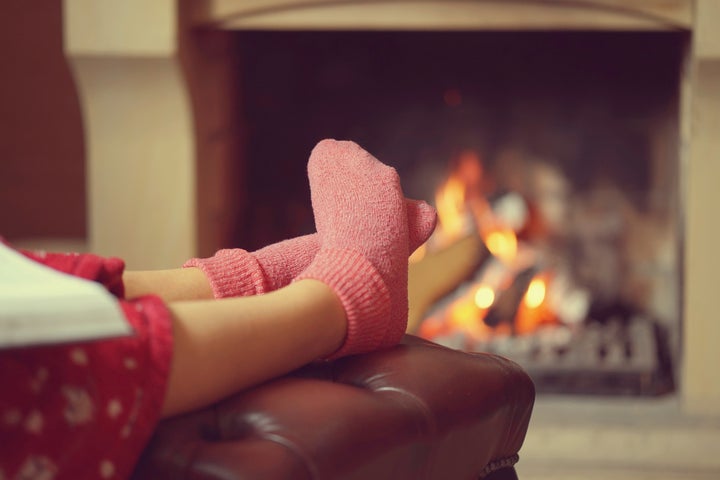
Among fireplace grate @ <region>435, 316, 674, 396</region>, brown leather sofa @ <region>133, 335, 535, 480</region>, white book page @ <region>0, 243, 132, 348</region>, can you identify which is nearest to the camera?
white book page @ <region>0, 243, 132, 348</region>

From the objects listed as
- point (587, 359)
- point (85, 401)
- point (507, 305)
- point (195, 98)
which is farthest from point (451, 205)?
point (85, 401)

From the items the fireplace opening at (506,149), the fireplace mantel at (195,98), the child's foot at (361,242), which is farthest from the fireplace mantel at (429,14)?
the child's foot at (361,242)

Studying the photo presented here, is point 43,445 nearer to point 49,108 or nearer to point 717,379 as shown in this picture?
point 717,379

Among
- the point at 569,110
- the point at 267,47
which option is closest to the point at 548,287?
the point at 569,110

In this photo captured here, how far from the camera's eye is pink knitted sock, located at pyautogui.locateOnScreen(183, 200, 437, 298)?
840 mm

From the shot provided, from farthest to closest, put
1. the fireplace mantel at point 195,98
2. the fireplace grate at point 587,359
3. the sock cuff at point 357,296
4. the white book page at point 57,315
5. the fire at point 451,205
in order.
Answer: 1. the fire at point 451,205
2. the fireplace grate at point 587,359
3. the fireplace mantel at point 195,98
4. the sock cuff at point 357,296
5. the white book page at point 57,315

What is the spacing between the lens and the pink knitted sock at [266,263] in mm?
840

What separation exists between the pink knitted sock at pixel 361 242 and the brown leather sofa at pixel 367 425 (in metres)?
0.03

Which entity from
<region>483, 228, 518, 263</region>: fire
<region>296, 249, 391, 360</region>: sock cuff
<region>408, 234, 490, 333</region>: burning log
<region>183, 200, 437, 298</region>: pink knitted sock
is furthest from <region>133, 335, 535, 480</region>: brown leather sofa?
<region>483, 228, 518, 263</region>: fire

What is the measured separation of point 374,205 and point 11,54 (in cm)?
150

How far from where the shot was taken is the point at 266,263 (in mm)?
882

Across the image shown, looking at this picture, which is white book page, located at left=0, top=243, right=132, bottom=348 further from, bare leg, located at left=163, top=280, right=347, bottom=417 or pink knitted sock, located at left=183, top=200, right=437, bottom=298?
pink knitted sock, located at left=183, top=200, right=437, bottom=298

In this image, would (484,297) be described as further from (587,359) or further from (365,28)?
(365,28)

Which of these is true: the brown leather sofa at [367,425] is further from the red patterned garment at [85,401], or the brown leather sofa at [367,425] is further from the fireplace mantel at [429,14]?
the fireplace mantel at [429,14]
